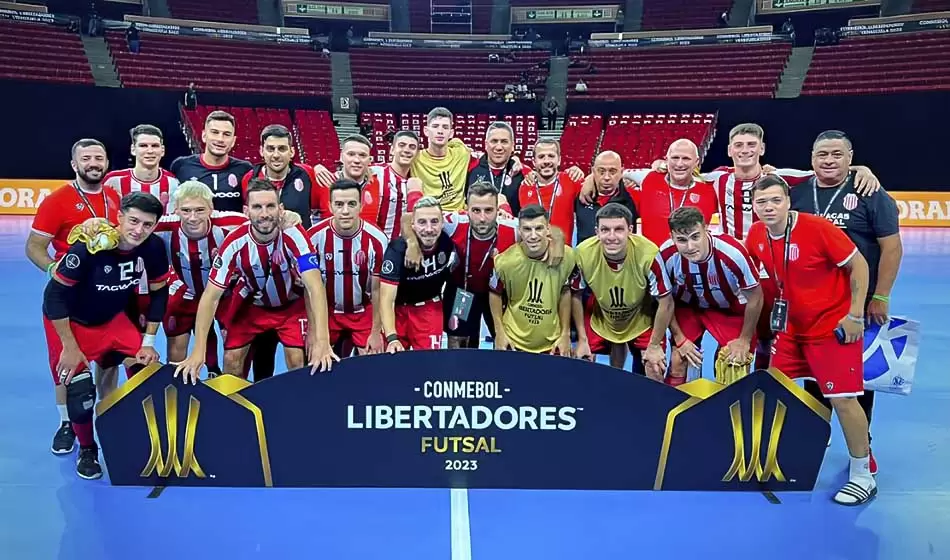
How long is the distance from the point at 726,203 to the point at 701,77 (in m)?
17.5

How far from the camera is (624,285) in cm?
400

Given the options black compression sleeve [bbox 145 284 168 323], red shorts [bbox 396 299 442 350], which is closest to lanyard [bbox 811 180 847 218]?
red shorts [bbox 396 299 442 350]

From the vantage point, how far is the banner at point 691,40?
21156 millimetres

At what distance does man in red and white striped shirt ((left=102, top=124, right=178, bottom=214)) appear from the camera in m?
4.40

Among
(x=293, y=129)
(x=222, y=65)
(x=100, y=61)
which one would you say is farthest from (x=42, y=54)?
(x=293, y=129)

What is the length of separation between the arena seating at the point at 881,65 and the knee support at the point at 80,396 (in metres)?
18.6

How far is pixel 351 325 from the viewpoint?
4145mm

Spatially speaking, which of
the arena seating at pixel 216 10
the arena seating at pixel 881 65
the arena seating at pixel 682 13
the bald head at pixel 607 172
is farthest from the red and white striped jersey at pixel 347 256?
the arena seating at pixel 682 13

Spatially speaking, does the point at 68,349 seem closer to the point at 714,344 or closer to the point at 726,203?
the point at 726,203

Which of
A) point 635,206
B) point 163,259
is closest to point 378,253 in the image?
point 163,259

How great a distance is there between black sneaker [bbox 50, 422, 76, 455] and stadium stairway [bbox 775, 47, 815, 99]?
65.6 ft

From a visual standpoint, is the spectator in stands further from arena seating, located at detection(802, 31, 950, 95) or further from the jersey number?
the jersey number

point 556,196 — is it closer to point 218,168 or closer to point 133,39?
point 218,168

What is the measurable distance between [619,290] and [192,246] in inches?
98.5
